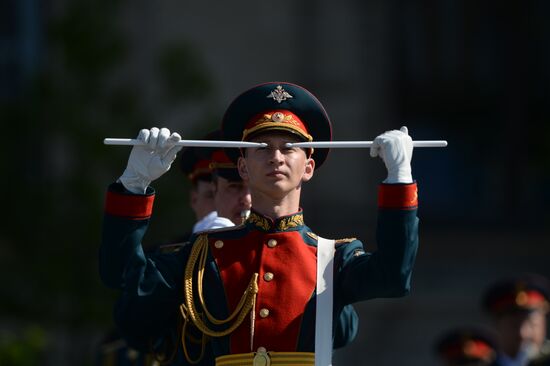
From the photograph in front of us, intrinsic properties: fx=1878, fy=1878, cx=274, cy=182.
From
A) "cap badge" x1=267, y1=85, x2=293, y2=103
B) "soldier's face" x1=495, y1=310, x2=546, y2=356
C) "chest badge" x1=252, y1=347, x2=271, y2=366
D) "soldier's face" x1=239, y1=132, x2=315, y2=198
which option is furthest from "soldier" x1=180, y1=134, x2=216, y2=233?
"soldier's face" x1=495, y1=310, x2=546, y2=356

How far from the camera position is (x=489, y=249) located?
19531 mm

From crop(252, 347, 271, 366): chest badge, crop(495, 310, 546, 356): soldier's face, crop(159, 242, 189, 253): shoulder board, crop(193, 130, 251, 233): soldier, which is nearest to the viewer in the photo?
crop(252, 347, 271, 366): chest badge

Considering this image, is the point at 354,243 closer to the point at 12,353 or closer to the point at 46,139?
the point at 12,353

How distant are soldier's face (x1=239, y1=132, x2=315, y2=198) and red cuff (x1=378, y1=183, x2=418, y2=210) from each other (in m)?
0.39

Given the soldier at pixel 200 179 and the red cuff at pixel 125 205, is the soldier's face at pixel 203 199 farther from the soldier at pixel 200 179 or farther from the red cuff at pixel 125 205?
the red cuff at pixel 125 205

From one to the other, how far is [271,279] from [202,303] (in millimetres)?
265

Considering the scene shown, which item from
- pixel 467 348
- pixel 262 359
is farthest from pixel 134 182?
pixel 467 348

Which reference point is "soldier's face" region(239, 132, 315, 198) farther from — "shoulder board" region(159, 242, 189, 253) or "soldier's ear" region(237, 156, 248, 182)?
"shoulder board" region(159, 242, 189, 253)

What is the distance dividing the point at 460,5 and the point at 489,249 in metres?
2.58

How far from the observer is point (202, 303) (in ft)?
22.0

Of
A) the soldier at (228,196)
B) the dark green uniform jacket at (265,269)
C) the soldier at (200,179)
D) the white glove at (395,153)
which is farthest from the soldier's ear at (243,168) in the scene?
the soldier at (200,179)

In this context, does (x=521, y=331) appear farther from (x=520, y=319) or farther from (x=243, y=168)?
(x=243, y=168)

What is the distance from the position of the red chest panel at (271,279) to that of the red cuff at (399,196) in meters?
0.45

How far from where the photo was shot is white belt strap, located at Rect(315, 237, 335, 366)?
6523mm
